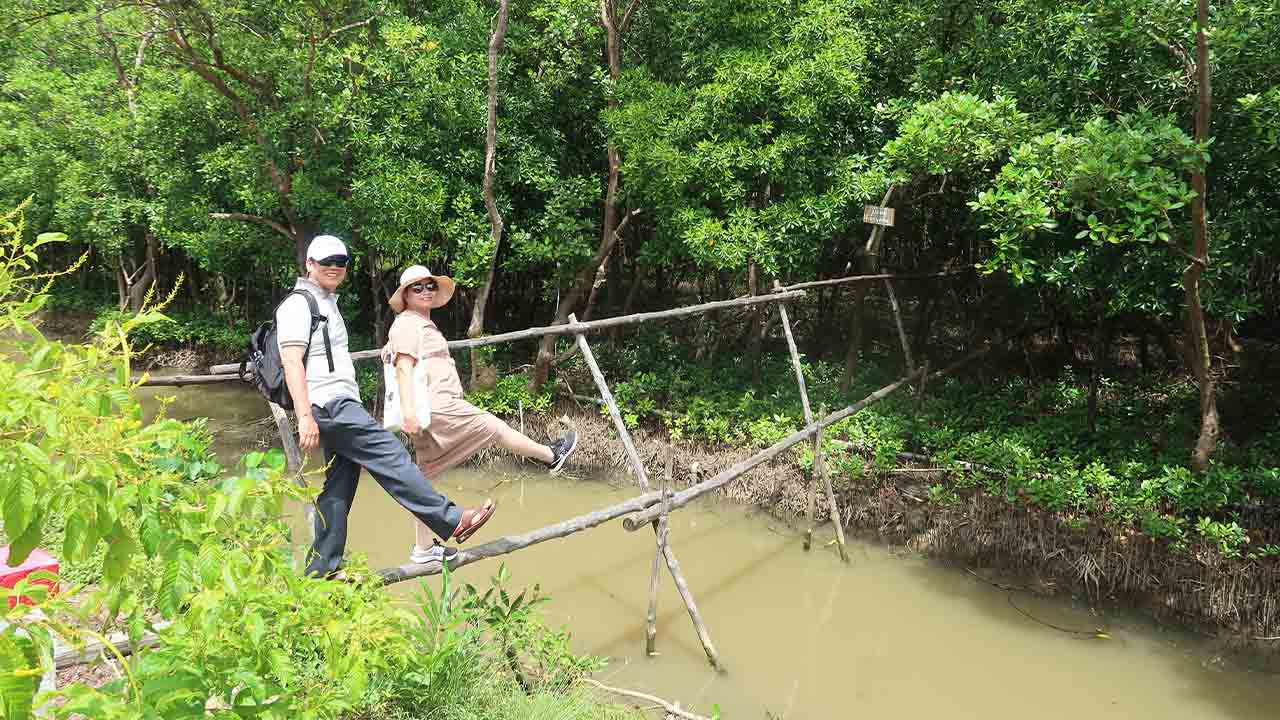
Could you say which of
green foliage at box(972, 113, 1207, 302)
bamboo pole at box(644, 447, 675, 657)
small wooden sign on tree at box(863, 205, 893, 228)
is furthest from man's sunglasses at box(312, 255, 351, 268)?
small wooden sign on tree at box(863, 205, 893, 228)

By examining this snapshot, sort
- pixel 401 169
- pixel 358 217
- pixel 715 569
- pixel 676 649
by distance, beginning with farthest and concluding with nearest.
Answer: pixel 358 217
pixel 401 169
pixel 715 569
pixel 676 649

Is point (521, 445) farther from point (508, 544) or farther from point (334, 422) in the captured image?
point (334, 422)

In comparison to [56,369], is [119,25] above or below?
above

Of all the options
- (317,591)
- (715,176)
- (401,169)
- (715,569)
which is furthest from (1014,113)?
(401,169)

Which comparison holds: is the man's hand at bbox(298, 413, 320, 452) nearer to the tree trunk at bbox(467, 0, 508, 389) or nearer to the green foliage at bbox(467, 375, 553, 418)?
the tree trunk at bbox(467, 0, 508, 389)

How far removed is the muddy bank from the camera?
4926mm

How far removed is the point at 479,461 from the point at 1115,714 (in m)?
6.12

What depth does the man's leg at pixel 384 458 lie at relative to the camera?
3330mm

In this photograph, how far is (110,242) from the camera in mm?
11875

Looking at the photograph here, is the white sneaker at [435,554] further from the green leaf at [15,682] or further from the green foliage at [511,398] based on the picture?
the green foliage at [511,398]

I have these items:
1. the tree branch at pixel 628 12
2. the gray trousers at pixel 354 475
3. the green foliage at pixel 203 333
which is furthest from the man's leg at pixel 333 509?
the green foliage at pixel 203 333

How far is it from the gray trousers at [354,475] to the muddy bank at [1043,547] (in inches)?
122

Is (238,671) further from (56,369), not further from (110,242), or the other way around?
(110,242)

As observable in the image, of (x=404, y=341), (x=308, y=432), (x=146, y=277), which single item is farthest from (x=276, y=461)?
(x=146, y=277)
